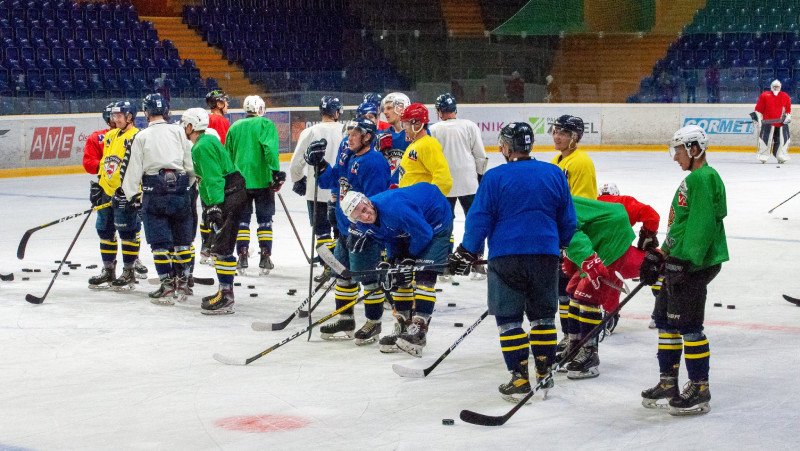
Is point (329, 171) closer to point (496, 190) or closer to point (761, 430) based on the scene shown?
point (496, 190)

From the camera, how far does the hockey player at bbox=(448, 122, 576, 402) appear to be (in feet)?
14.6

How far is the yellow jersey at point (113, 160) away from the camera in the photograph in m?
7.16

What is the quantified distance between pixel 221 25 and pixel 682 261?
1755 cm

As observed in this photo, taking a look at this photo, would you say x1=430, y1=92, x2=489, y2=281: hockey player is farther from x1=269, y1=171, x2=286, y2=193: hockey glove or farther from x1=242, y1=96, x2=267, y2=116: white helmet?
x1=242, y1=96, x2=267, y2=116: white helmet

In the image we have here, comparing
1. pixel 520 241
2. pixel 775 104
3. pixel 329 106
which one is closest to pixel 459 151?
pixel 329 106

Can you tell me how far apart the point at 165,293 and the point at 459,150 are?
96.1 inches

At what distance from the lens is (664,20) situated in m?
21.4

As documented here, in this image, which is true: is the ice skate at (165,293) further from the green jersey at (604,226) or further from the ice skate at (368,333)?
the green jersey at (604,226)

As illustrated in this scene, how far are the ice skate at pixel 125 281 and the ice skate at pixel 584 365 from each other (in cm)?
366

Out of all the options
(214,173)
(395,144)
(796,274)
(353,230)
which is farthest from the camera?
(796,274)

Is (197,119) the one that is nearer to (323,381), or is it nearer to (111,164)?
(111,164)

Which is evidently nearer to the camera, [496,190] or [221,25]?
[496,190]

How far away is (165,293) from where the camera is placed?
Result: 696 cm

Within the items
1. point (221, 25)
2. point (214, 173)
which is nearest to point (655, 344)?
point (214, 173)
